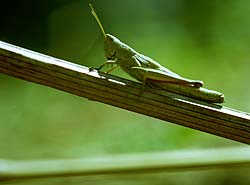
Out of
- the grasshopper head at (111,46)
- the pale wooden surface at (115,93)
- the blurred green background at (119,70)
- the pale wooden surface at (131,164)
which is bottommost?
the pale wooden surface at (115,93)

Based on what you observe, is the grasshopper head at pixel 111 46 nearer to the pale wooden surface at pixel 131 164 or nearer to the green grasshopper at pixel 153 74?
the green grasshopper at pixel 153 74

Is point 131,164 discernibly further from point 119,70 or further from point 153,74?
point 119,70

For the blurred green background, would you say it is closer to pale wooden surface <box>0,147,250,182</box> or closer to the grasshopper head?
pale wooden surface <box>0,147,250,182</box>

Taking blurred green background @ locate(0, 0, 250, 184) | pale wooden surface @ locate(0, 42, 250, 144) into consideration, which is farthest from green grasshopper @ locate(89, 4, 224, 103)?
blurred green background @ locate(0, 0, 250, 184)

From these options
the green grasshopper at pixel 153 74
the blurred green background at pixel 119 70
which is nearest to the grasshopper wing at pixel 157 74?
the green grasshopper at pixel 153 74

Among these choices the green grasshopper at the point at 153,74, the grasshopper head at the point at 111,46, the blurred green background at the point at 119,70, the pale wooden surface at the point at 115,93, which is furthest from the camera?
the blurred green background at the point at 119,70

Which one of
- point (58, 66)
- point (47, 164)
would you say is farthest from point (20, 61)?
point (47, 164)
